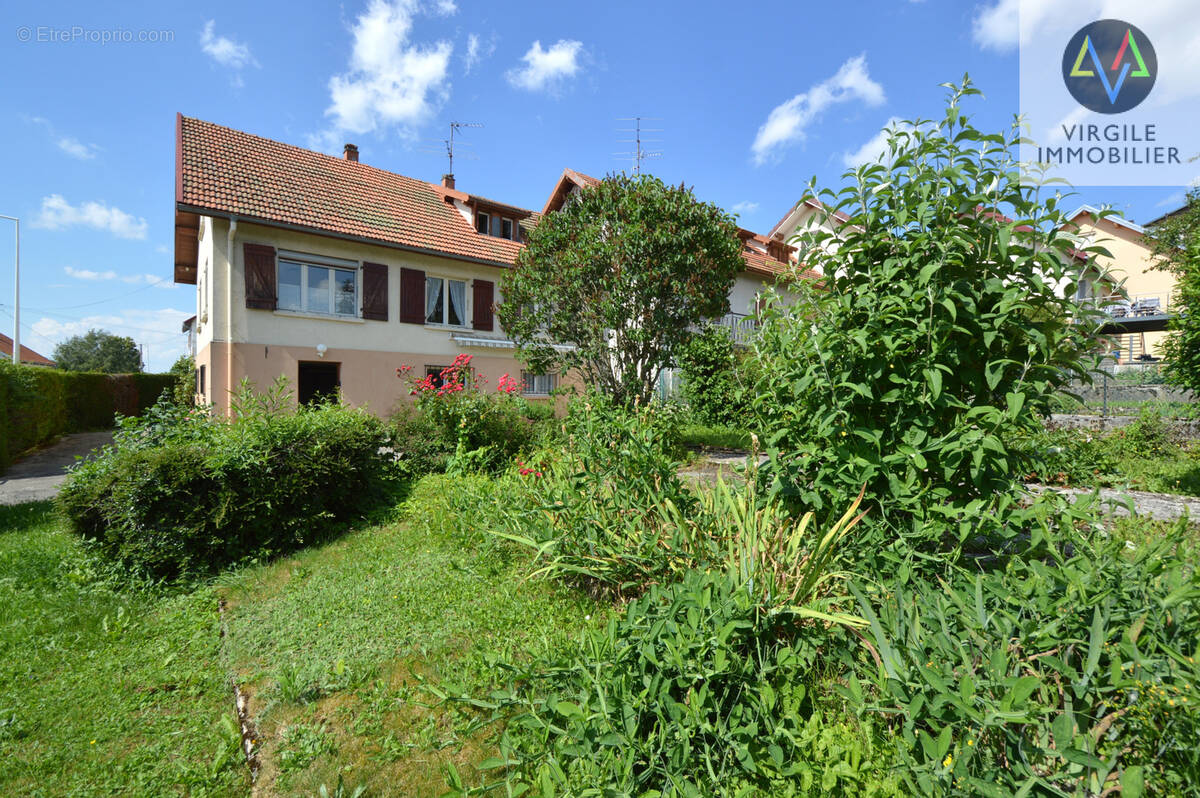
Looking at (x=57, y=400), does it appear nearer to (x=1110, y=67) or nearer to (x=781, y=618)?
(x=781, y=618)

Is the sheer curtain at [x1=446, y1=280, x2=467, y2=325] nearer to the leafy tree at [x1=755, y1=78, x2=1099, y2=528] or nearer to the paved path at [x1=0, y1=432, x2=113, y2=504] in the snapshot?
the paved path at [x1=0, y1=432, x2=113, y2=504]

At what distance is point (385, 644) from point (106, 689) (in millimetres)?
1584

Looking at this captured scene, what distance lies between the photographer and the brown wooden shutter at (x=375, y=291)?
13938mm

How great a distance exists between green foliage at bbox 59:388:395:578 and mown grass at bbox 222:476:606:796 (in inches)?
18.0

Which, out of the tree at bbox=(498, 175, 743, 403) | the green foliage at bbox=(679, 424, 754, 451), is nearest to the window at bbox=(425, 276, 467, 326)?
the tree at bbox=(498, 175, 743, 403)

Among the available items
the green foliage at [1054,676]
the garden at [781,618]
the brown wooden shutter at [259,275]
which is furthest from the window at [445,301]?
the green foliage at [1054,676]

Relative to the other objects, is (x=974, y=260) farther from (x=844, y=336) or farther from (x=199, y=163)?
(x=199, y=163)

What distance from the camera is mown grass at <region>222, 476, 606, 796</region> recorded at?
7.98 feet

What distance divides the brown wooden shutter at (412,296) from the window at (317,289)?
1.21m

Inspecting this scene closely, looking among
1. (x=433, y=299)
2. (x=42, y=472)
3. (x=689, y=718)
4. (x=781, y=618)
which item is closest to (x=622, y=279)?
(x=781, y=618)

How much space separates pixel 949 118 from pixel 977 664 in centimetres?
232

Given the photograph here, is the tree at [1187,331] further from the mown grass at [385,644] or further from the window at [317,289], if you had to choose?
the window at [317,289]

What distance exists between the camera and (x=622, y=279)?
27.1 feet

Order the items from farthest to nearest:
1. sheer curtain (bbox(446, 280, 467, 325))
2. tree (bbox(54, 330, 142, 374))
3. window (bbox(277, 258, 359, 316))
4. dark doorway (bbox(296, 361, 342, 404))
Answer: tree (bbox(54, 330, 142, 374))
sheer curtain (bbox(446, 280, 467, 325))
dark doorway (bbox(296, 361, 342, 404))
window (bbox(277, 258, 359, 316))
